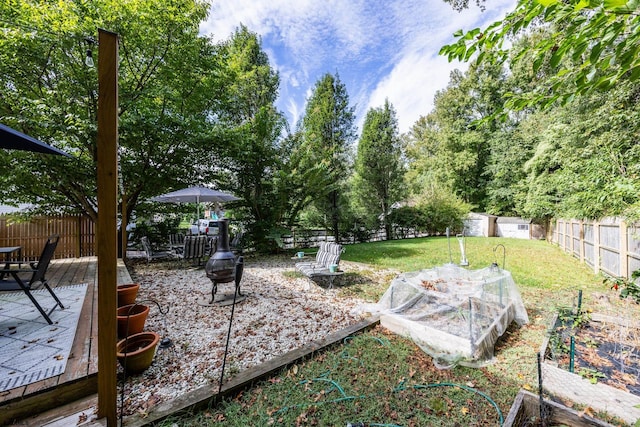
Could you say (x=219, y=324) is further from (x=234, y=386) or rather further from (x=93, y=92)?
(x=93, y=92)

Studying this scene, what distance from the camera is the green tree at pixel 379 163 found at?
1501 centimetres

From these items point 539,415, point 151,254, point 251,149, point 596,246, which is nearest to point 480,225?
point 596,246

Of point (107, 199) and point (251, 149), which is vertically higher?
point (251, 149)

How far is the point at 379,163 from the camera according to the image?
50.0 ft

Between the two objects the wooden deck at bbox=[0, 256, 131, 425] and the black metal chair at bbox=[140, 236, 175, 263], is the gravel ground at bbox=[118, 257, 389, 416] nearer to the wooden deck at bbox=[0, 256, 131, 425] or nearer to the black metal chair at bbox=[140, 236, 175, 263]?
the wooden deck at bbox=[0, 256, 131, 425]

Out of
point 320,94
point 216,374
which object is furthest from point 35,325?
point 320,94

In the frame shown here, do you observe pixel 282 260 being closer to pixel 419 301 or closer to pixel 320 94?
pixel 419 301

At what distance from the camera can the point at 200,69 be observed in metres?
8.09

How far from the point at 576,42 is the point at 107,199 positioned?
2.84 meters

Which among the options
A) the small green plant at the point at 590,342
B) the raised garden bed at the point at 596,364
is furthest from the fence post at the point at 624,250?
the small green plant at the point at 590,342

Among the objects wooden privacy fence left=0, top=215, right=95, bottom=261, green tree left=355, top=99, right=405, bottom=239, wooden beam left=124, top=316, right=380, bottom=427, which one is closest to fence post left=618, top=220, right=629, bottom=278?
wooden beam left=124, top=316, right=380, bottom=427

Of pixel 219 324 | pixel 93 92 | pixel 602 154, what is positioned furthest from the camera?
pixel 602 154

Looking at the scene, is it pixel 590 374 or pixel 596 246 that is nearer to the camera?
pixel 590 374

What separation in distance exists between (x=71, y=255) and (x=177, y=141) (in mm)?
5160
